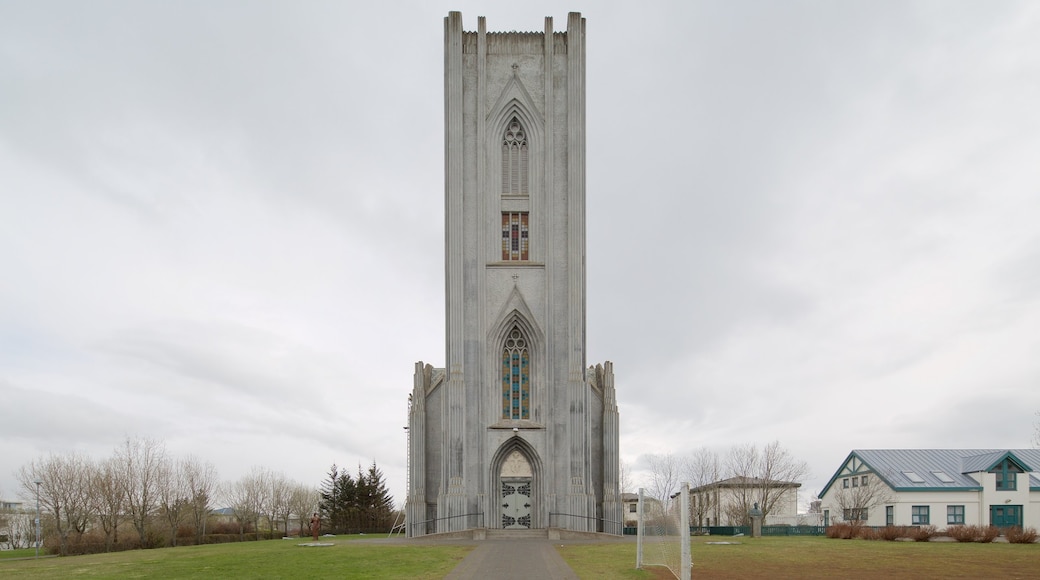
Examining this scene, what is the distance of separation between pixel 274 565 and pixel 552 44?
33.0 metres

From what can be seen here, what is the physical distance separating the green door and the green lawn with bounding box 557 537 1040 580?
2931 cm

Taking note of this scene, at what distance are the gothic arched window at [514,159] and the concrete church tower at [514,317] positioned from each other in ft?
0.21

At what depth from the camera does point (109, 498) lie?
154ft

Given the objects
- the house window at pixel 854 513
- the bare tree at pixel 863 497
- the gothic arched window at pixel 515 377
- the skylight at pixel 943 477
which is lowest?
the house window at pixel 854 513

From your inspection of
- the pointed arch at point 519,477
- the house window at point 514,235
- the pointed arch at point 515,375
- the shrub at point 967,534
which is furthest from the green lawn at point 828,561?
the house window at point 514,235

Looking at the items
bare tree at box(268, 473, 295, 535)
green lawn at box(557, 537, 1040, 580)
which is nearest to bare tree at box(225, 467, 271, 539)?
bare tree at box(268, 473, 295, 535)

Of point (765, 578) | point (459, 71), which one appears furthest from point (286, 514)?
point (765, 578)

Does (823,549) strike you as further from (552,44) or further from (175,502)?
(175,502)

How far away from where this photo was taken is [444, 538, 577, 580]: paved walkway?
834 inches

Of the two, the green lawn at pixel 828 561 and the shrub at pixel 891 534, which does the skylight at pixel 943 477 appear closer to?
the shrub at pixel 891 534

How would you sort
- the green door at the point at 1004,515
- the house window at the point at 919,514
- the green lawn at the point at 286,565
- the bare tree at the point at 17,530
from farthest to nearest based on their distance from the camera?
the bare tree at the point at 17,530
the house window at the point at 919,514
the green door at the point at 1004,515
the green lawn at the point at 286,565

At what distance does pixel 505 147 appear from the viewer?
155 feet

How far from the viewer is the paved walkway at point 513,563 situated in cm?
2119

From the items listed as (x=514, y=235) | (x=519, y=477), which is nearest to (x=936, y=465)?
(x=519, y=477)
